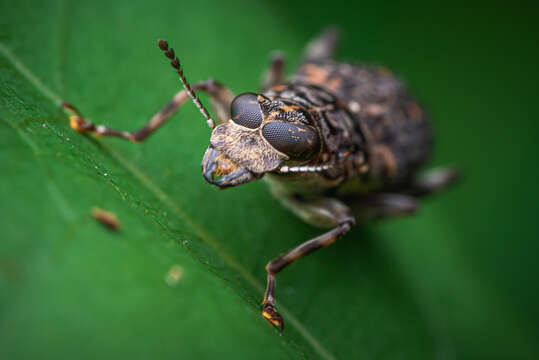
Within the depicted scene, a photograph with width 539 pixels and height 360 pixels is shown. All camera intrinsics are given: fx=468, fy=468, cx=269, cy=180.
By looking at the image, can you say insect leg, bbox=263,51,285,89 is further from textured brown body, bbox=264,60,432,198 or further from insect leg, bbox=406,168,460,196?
insect leg, bbox=406,168,460,196

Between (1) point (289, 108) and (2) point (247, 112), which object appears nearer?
(2) point (247, 112)

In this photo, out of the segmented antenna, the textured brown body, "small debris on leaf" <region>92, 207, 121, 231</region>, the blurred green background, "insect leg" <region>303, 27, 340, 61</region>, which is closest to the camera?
the blurred green background

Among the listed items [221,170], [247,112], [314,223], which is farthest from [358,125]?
[221,170]

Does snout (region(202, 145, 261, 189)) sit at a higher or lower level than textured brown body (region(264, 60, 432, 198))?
higher

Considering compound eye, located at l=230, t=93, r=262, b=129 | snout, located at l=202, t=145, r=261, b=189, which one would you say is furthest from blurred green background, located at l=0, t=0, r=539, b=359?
compound eye, located at l=230, t=93, r=262, b=129

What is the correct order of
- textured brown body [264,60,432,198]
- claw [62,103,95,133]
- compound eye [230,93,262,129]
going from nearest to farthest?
claw [62,103,95,133]
compound eye [230,93,262,129]
textured brown body [264,60,432,198]

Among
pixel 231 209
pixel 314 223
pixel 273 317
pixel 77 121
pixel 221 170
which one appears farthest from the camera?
pixel 314 223

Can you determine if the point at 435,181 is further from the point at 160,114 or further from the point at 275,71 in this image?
the point at 160,114
